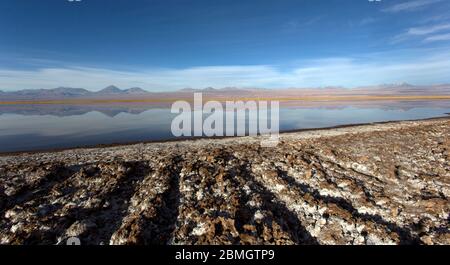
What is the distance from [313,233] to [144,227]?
5.05 metres

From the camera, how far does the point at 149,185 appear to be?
12.1m

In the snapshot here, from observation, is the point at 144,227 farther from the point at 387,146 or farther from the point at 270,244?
the point at 387,146

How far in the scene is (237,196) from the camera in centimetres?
1083

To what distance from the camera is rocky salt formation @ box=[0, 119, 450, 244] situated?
8.52m

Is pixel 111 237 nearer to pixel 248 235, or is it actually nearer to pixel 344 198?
pixel 248 235

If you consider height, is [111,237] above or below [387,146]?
below

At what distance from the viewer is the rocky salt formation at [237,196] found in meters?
8.52

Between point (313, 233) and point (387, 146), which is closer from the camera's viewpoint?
point (313, 233)

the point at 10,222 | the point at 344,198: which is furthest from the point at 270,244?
the point at 10,222

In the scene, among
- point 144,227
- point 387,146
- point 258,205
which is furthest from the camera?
point 387,146

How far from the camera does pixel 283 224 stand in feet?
29.6
